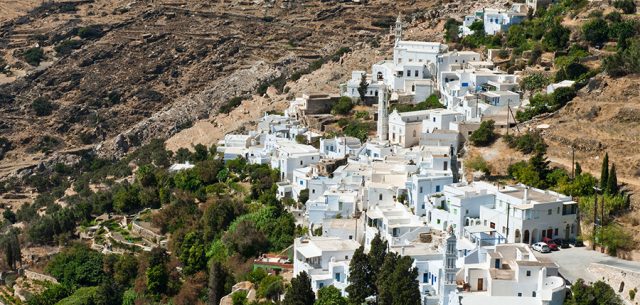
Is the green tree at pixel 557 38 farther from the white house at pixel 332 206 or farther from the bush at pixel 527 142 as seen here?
the white house at pixel 332 206

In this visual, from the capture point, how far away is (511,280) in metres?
24.3

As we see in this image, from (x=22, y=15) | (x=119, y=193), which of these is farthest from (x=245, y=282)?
(x=22, y=15)

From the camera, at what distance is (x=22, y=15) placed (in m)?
84.6

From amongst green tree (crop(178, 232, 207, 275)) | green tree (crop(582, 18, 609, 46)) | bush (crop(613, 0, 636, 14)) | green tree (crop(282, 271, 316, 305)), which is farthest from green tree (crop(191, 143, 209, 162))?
bush (crop(613, 0, 636, 14))

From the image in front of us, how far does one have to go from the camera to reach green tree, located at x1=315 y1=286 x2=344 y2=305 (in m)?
26.0

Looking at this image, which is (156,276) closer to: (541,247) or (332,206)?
(332,206)

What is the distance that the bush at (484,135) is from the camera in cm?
3447

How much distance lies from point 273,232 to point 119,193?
35.6ft

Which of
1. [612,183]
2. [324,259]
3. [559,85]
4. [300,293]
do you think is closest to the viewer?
[300,293]

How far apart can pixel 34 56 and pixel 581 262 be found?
187ft

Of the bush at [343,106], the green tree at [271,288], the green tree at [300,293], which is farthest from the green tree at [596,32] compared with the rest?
the green tree at [300,293]

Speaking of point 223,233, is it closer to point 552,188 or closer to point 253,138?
point 253,138

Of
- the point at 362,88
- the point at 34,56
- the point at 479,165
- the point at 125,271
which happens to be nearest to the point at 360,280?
the point at 479,165

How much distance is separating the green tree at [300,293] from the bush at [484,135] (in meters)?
10.5
